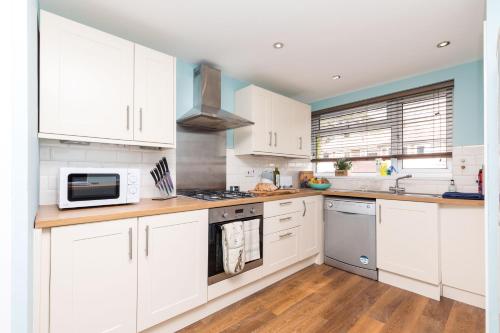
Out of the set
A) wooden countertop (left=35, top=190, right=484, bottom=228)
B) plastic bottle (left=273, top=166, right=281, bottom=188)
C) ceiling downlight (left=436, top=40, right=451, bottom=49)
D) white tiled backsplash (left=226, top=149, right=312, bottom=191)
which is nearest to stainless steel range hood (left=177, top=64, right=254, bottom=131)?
white tiled backsplash (left=226, top=149, right=312, bottom=191)

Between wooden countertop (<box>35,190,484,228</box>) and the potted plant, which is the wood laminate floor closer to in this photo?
wooden countertop (<box>35,190,484,228</box>)

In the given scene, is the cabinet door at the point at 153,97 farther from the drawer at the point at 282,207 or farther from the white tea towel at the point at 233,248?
the drawer at the point at 282,207

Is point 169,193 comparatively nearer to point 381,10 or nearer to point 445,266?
point 381,10

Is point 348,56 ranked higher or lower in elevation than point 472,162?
higher

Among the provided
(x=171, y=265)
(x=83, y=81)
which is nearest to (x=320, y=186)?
(x=171, y=265)

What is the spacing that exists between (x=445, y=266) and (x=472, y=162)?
1.09 meters

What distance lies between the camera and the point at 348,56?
2318mm

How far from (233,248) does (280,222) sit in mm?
704

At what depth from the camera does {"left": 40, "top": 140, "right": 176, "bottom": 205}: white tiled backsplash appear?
1.69 meters

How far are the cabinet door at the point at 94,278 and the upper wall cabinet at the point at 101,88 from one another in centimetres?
68

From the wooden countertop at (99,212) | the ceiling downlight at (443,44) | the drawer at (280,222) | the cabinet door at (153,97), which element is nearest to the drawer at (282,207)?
the drawer at (280,222)

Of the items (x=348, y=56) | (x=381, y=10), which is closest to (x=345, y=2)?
(x=381, y=10)

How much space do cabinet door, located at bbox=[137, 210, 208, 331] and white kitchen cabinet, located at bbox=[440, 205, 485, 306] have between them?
2177 mm

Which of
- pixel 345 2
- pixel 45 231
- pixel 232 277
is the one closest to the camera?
pixel 45 231
